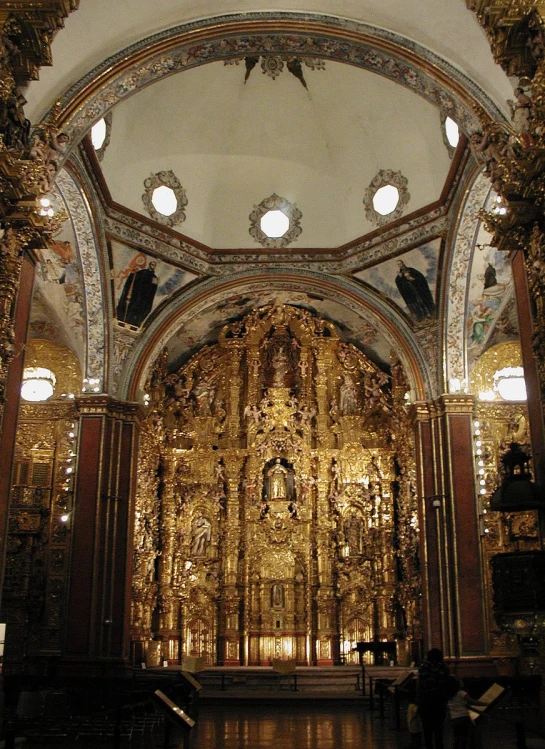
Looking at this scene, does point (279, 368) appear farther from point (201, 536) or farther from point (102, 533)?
point (102, 533)

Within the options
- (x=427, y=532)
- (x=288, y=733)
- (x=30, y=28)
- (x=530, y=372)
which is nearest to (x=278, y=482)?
(x=427, y=532)

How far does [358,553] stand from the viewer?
984 inches

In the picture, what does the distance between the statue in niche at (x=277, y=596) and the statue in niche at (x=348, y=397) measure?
215 inches

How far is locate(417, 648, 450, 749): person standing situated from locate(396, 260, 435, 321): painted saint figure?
13792 mm

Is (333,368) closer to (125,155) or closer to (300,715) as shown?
(125,155)

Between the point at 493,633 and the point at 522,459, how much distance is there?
8640mm

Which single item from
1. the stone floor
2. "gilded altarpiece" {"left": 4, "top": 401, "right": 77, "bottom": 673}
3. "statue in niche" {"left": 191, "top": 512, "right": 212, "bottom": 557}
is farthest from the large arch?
the stone floor

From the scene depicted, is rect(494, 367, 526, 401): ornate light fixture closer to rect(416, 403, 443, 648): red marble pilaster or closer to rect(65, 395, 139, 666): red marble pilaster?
rect(416, 403, 443, 648): red marble pilaster

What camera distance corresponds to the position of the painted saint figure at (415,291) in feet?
71.4

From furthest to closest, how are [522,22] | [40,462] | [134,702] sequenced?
[40,462] < [134,702] < [522,22]

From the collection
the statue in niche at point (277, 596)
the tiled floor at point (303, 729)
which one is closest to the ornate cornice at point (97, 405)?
the statue in niche at point (277, 596)

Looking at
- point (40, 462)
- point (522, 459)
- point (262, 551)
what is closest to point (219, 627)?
point (262, 551)

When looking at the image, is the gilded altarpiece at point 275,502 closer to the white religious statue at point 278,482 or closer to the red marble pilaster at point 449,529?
the white religious statue at point 278,482

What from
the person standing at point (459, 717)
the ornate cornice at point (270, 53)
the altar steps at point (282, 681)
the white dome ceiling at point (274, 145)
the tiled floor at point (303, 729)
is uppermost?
the white dome ceiling at point (274, 145)
